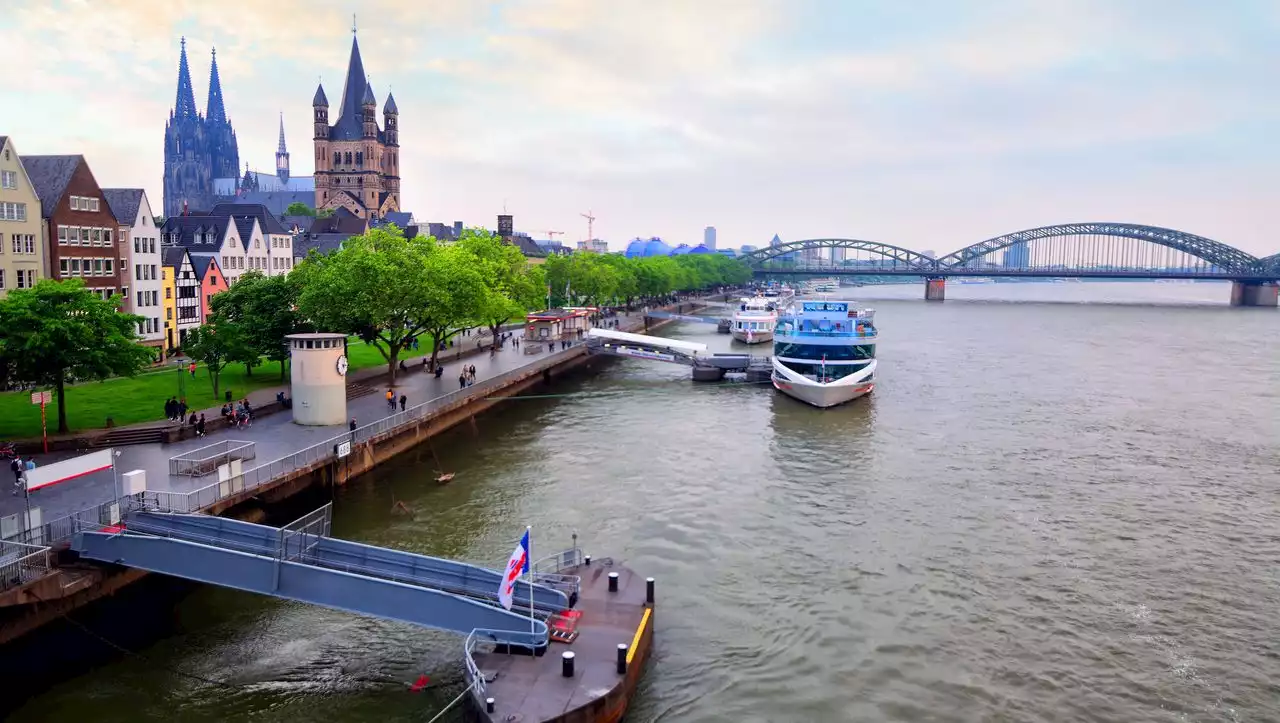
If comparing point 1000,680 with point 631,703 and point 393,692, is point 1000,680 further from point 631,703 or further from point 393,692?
point 393,692

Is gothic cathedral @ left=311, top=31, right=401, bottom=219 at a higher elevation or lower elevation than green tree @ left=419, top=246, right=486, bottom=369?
higher

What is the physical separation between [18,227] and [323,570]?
47097mm

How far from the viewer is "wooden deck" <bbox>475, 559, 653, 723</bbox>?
1948 cm

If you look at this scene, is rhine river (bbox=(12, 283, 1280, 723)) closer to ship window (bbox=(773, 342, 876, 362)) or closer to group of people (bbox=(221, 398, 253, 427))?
ship window (bbox=(773, 342, 876, 362))

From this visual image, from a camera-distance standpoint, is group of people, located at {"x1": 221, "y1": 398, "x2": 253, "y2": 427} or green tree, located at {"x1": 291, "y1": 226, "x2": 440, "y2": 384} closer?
group of people, located at {"x1": 221, "y1": 398, "x2": 253, "y2": 427}

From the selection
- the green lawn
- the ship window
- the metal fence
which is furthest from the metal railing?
the ship window

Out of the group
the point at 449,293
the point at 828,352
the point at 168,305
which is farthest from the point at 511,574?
the point at 168,305

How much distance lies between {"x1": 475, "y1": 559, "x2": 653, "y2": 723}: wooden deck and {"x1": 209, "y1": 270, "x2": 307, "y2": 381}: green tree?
38.2 m

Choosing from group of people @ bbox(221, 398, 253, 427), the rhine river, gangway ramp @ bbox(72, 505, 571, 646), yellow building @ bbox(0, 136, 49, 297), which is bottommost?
the rhine river

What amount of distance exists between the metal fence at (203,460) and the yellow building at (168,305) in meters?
40.7

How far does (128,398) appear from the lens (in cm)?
4903

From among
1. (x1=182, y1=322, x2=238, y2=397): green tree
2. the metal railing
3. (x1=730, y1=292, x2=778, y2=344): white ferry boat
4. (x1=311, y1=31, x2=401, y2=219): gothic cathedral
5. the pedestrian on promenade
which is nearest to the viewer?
the metal railing

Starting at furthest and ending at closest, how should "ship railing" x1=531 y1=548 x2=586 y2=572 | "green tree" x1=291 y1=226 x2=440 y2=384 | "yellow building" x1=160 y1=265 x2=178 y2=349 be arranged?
"yellow building" x1=160 y1=265 x2=178 y2=349 < "green tree" x1=291 y1=226 x2=440 y2=384 < "ship railing" x1=531 y1=548 x2=586 y2=572

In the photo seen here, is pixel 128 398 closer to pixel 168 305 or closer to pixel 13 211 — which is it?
pixel 13 211
